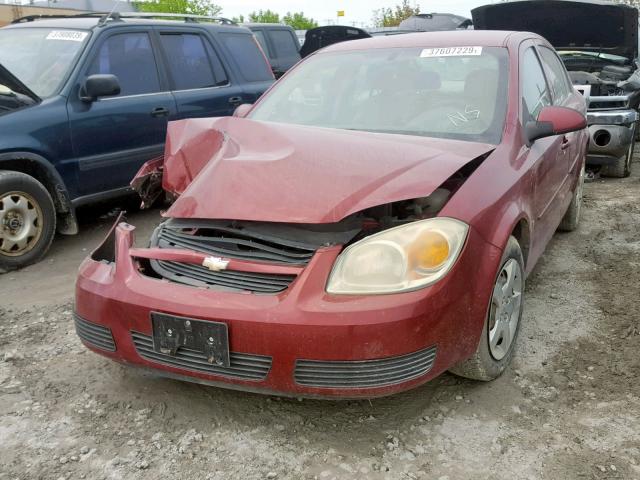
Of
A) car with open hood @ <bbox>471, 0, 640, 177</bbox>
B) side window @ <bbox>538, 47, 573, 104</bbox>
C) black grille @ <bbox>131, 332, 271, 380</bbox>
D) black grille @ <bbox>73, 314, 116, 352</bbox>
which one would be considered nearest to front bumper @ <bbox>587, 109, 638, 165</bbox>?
car with open hood @ <bbox>471, 0, 640, 177</bbox>

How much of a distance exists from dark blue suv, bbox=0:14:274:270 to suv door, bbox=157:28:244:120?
11mm

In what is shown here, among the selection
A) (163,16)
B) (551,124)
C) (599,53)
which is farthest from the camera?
(599,53)

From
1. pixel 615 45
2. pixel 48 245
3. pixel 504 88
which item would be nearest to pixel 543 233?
pixel 504 88

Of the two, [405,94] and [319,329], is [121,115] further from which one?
[319,329]

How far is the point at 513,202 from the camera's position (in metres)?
2.89

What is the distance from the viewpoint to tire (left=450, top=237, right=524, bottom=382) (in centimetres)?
274

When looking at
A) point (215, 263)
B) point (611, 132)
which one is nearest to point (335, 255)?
point (215, 263)

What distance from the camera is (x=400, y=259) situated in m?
2.40

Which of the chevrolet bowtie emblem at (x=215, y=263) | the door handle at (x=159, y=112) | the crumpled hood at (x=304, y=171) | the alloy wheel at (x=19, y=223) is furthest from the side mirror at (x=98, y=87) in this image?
the chevrolet bowtie emblem at (x=215, y=263)

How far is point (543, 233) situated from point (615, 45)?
17.4 feet

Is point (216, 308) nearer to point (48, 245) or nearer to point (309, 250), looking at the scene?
point (309, 250)

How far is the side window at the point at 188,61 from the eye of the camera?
5801 mm

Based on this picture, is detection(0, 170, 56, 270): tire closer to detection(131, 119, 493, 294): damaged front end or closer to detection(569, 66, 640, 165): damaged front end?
detection(131, 119, 493, 294): damaged front end

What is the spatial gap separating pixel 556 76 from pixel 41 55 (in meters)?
4.01
